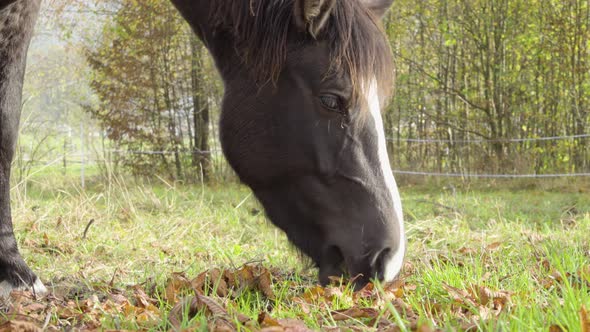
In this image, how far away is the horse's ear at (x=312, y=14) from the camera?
2303 millimetres

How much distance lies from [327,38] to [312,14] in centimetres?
13

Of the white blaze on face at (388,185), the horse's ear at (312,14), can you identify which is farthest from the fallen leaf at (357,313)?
the horse's ear at (312,14)

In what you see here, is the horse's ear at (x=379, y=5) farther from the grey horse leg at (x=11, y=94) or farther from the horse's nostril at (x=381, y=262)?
the grey horse leg at (x=11, y=94)

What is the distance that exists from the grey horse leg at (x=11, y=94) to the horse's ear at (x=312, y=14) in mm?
1341

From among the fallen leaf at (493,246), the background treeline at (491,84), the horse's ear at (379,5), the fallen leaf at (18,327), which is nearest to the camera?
the fallen leaf at (18,327)

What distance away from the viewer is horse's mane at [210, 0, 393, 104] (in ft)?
7.70

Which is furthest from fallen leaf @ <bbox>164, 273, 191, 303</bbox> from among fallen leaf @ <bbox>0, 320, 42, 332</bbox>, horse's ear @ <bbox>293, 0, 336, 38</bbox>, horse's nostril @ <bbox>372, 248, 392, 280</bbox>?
horse's ear @ <bbox>293, 0, 336, 38</bbox>

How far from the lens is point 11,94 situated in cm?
269

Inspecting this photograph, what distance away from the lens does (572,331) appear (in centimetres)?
117

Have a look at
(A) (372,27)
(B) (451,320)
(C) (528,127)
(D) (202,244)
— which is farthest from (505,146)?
(B) (451,320)

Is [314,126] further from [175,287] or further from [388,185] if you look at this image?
[175,287]

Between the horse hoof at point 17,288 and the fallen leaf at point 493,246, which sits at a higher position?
the horse hoof at point 17,288

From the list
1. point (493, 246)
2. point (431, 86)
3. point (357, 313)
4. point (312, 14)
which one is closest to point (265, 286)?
point (357, 313)

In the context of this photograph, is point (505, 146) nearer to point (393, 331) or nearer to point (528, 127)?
point (528, 127)
